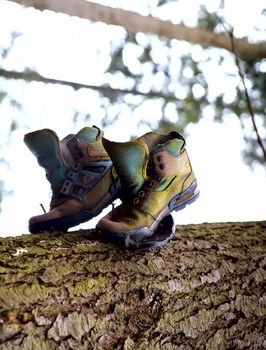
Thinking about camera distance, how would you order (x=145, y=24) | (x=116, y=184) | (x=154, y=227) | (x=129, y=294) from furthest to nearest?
(x=145, y=24)
(x=116, y=184)
(x=154, y=227)
(x=129, y=294)

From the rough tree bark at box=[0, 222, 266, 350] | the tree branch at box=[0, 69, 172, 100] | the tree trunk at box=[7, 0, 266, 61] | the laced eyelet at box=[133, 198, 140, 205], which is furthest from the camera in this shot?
the tree branch at box=[0, 69, 172, 100]

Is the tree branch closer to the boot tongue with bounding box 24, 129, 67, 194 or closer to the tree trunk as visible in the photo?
the tree trunk

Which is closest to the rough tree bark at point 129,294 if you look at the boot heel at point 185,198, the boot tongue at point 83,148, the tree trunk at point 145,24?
the boot heel at point 185,198

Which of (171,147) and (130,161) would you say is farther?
(171,147)

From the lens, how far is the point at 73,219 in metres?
1.67

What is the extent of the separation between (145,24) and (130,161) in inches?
91.6

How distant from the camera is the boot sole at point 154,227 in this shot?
1522 millimetres

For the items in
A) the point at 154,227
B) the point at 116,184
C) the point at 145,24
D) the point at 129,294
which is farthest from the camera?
the point at 145,24

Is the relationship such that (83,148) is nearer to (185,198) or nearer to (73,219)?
(73,219)

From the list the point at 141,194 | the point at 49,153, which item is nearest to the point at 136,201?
the point at 141,194

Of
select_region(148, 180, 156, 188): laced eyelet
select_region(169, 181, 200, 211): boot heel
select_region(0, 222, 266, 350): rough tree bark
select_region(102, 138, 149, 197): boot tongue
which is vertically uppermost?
select_region(102, 138, 149, 197): boot tongue

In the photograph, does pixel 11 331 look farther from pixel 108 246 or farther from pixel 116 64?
pixel 116 64

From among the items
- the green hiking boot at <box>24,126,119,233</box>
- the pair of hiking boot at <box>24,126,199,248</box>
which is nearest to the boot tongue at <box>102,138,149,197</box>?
the pair of hiking boot at <box>24,126,199,248</box>

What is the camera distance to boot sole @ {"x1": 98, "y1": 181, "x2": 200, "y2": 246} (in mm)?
1522
